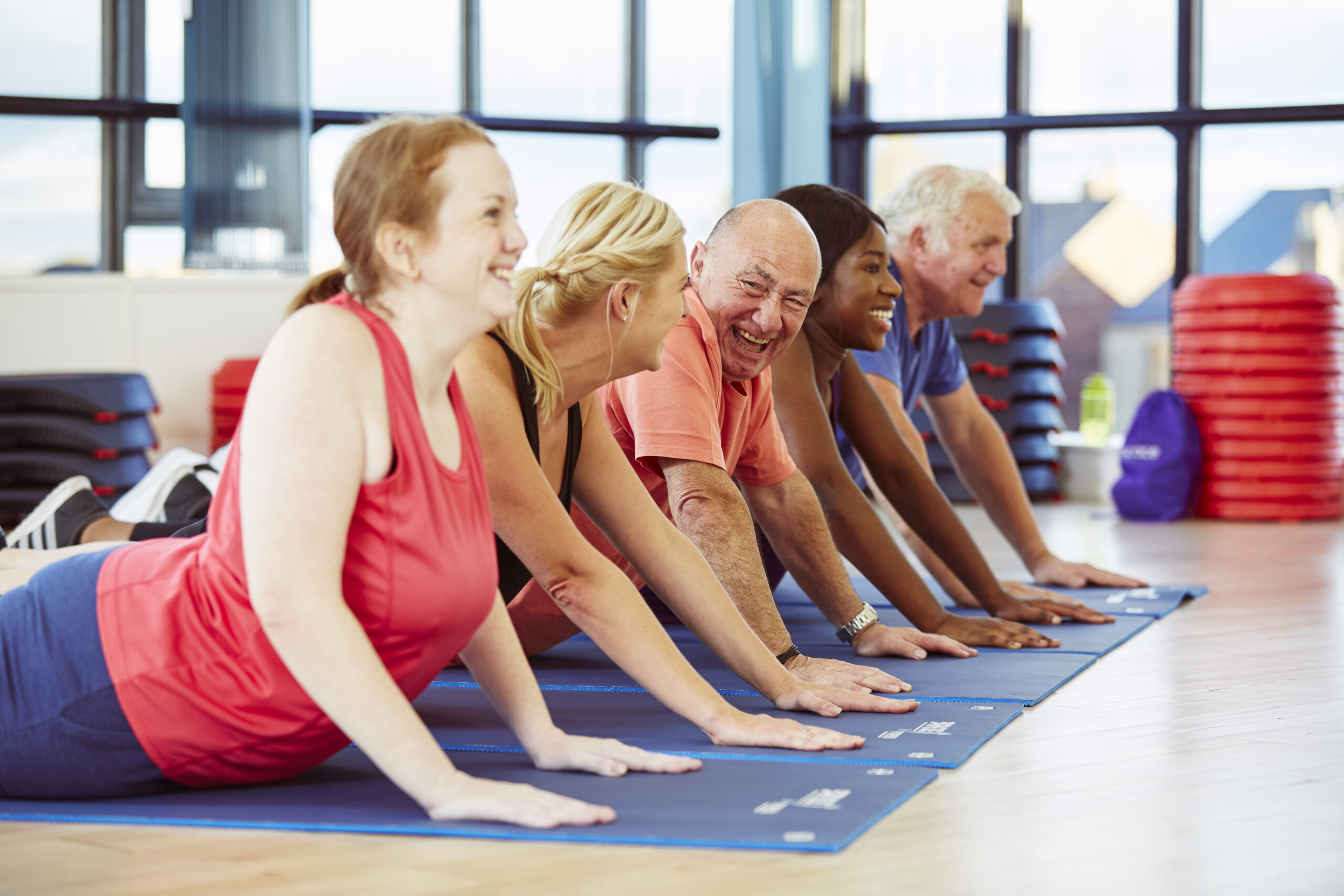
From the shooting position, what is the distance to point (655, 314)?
2035 mm

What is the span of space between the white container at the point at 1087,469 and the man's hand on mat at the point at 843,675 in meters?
4.94

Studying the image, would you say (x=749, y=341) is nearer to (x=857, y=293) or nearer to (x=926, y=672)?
(x=857, y=293)

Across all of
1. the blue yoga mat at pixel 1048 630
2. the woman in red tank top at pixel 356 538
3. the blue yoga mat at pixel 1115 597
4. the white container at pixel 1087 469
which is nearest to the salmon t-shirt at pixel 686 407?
the blue yoga mat at pixel 1048 630

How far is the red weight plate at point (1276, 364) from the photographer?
241 inches

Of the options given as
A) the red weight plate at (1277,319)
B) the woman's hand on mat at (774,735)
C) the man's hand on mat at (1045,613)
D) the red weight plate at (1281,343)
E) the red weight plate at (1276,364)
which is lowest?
the man's hand on mat at (1045,613)

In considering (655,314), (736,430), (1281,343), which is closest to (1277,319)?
(1281,343)

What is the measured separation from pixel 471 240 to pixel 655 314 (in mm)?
570

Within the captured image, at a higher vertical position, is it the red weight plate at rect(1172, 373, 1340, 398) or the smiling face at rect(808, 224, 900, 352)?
the smiling face at rect(808, 224, 900, 352)

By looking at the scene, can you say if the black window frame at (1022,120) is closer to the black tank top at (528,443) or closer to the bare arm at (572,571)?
the black tank top at (528,443)

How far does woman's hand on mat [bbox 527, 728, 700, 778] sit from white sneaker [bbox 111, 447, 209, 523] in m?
2.12

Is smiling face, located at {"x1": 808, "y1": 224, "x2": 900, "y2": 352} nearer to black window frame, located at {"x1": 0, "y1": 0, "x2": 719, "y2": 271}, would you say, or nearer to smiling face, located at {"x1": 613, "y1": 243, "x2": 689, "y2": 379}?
smiling face, located at {"x1": 613, "y1": 243, "x2": 689, "y2": 379}

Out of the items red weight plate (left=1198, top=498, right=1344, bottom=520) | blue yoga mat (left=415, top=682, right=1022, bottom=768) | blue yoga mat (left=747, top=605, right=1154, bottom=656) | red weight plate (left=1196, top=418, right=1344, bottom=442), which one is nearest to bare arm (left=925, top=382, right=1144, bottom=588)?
blue yoga mat (left=747, top=605, right=1154, bottom=656)

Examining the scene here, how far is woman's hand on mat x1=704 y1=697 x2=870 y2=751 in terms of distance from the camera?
6.29 ft

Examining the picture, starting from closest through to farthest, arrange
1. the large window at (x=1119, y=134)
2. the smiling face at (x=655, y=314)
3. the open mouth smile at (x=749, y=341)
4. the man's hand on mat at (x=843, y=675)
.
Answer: the smiling face at (x=655, y=314), the man's hand on mat at (x=843, y=675), the open mouth smile at (x=749, y=341), the large window at (x=1119, y=134)
